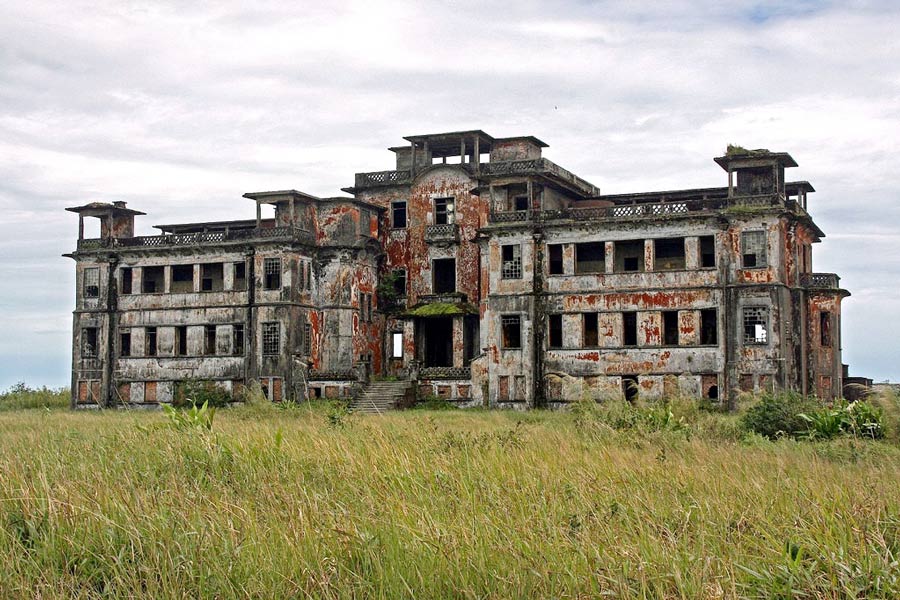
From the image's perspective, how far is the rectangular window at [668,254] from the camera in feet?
133

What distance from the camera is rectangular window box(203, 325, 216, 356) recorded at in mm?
45188

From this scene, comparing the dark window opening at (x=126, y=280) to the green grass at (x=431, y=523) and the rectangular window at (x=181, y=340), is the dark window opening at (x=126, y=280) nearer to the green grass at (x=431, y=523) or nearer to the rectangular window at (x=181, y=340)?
the rectangular window at (x=181, y=340)

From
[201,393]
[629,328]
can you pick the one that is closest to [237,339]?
[201,393]

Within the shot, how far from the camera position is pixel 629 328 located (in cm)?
3975

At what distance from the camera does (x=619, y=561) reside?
315 inches

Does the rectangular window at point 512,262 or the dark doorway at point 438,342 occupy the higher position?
the rectangular window at point 512,262

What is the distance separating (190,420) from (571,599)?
373 inches

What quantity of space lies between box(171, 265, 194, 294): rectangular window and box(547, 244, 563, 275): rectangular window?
17.4 m

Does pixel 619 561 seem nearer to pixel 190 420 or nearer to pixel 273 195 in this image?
pixel 190 420

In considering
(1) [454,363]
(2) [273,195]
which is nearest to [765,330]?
(1) [454,363]

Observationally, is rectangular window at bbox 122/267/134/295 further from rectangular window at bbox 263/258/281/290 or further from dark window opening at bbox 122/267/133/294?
rectangular window at bbox 263/258/281/290

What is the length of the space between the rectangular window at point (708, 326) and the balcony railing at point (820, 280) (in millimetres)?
3530

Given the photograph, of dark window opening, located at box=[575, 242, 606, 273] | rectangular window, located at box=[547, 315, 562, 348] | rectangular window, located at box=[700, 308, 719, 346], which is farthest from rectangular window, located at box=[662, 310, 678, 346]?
rectangular window, located at box=[547, 315, 562, 348]

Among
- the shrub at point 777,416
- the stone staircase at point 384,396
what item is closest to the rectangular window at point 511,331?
the stone staircase at point 384,396
